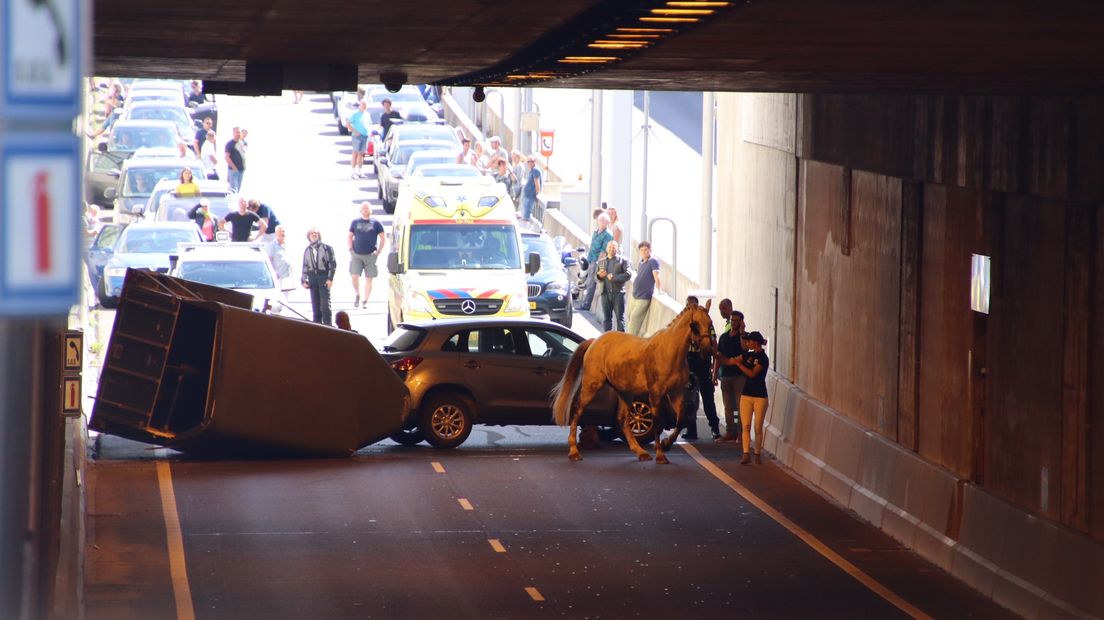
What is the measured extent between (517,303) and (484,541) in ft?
49.3

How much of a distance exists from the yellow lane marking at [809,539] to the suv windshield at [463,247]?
9767mm

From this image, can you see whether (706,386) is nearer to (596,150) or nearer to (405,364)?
(405,364)

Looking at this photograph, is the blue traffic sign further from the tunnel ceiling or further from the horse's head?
the horse's head

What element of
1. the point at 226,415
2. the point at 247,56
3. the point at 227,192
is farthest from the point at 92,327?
the point at 247,56

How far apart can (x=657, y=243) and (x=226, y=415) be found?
33411mm

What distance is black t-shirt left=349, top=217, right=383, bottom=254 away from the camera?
36.9 metres

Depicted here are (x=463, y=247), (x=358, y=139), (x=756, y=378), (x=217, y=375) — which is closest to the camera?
(x=217, y=375)

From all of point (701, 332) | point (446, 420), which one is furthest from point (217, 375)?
point (701, 332)

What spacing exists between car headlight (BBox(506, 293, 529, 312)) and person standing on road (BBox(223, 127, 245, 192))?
1626 centimetres

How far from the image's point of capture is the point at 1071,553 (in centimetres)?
1506

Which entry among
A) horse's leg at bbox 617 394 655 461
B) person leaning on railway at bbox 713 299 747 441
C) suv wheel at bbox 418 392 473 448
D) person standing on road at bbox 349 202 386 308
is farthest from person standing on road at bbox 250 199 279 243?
horse's leg at bbox 617 394 655 461

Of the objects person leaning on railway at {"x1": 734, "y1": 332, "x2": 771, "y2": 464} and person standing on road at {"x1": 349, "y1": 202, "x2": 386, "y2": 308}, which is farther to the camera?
person standing on road at {"x1": 349, "y1": 202, "x2": 386, "y2": 308}

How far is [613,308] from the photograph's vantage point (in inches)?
1319

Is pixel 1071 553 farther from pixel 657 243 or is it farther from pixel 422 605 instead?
pixel 657 243
